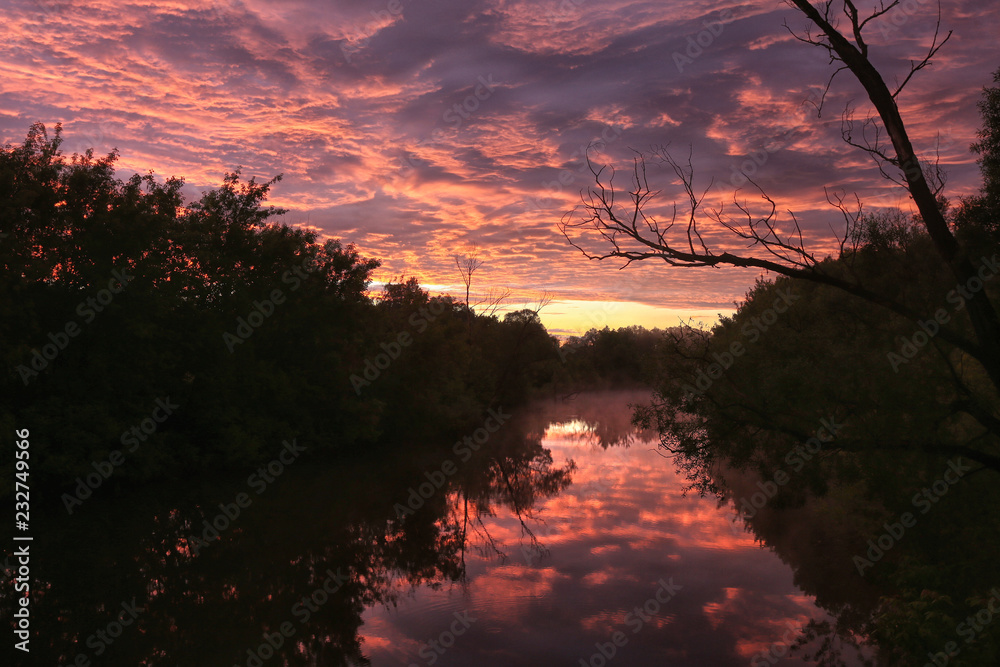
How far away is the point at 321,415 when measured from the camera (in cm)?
3650

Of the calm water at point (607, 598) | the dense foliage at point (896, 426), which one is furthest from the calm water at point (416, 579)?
the dense foliage at point (896, 426)

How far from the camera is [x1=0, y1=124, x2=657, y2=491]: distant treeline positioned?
69.1 feet

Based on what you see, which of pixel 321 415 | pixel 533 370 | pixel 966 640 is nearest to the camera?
pixel 966 640

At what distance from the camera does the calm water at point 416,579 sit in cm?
1158

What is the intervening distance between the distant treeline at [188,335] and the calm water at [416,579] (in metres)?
2.88

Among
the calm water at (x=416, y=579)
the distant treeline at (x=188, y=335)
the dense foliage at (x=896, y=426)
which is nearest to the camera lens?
the dense foliage at (x=896, y=426)

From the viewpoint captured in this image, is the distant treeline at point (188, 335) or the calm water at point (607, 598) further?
the distant treeline at point (188, 335)

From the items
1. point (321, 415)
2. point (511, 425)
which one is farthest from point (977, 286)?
point (511, 425)

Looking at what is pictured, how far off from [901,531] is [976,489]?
2200mm

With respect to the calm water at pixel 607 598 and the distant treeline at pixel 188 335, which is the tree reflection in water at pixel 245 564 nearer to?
the calm water at pixel 607 598

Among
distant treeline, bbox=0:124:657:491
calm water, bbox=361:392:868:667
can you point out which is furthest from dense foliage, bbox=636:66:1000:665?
distant treeline, bbox=0:124:657:491

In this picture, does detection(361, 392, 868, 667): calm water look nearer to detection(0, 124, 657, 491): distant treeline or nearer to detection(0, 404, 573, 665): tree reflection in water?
detection(0, 404, 573, 665): tree reflection in water

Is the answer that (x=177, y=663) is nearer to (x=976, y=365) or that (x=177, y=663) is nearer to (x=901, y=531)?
(x=901, y=531)

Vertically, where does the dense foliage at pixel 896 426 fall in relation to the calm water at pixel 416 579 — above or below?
above
